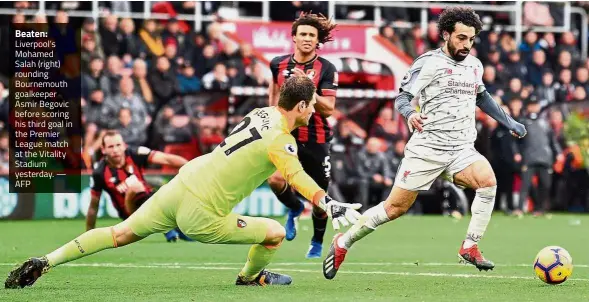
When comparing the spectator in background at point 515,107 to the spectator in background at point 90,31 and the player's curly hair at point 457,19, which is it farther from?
the player's curly hair at point 457,19

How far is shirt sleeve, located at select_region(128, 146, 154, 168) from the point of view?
14671mm

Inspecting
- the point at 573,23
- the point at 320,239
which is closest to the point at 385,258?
the point at 320,239

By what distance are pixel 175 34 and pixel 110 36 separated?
121 cm

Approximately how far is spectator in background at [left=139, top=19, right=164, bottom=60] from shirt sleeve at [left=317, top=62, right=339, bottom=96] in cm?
922

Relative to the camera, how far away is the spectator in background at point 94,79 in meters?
20.3

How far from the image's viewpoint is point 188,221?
30.3 ft

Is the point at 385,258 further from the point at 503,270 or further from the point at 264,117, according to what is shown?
the point at 264,117

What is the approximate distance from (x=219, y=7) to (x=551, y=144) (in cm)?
721

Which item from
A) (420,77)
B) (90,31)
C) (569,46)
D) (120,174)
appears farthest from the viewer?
(569,46)

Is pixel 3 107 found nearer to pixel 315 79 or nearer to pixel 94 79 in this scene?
pixel 94 79

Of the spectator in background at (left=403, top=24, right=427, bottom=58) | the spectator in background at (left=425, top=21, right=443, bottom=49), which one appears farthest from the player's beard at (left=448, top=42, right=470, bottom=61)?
the spectator in background at (left=425, top=21, right=443, bottom=49)

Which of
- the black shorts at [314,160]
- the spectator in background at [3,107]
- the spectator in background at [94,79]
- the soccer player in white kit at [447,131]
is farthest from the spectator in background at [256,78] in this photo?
the soccer player in white kit at [447,131]

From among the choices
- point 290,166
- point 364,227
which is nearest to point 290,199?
point 364,227

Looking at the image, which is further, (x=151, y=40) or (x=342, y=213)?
(x=151, y=40)
